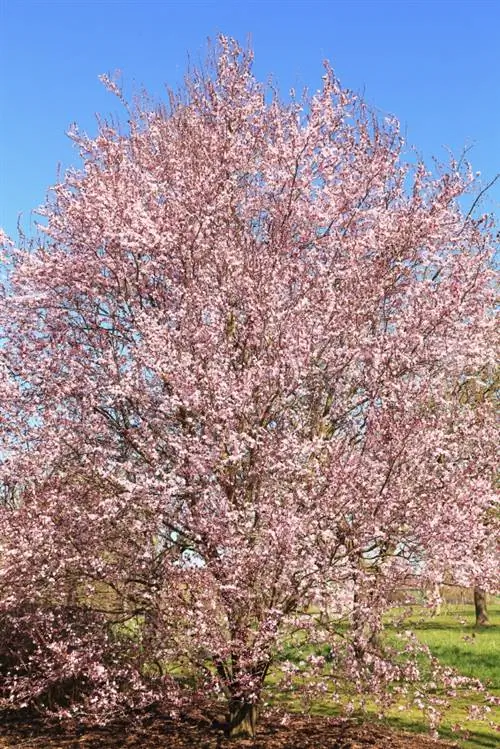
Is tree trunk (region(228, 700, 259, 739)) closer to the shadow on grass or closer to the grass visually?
the grass

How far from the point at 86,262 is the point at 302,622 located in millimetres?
5694

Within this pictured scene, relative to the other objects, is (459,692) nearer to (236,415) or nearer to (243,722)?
(243,722)

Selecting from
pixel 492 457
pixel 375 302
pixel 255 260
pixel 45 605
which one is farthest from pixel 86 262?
pixel 492 457

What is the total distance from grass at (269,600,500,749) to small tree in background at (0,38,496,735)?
3.20 feet

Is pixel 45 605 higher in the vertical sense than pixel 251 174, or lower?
lower

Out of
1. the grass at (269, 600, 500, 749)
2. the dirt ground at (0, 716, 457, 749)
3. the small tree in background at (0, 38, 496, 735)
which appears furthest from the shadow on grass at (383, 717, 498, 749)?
the small tree in background at (0, 38, 496, 735)

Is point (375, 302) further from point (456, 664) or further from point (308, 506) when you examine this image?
point (456, 664)

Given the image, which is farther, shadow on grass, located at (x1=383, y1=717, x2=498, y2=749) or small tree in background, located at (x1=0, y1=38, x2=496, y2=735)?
shadow on grass, located at (x1=383, y1=717, x2=498, y2=749)

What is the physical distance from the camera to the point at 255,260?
32.8 ft

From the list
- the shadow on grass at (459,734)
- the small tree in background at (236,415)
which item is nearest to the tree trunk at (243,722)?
the small tree in background at (236,415)

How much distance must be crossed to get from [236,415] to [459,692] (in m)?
7.68

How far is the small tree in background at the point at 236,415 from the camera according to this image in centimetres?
866

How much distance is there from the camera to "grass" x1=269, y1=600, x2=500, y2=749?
9.98 metres

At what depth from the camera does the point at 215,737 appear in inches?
411
